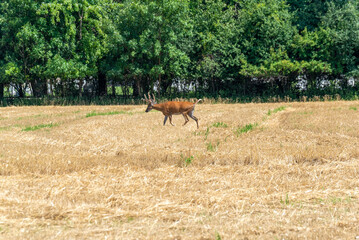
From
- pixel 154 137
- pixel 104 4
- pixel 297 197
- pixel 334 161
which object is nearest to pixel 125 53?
pixel 104 4

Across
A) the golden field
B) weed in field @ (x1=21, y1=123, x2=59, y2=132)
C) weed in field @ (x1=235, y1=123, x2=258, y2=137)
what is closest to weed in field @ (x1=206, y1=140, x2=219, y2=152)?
the golden field

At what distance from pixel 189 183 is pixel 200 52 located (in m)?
37.2

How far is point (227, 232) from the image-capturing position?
646cm

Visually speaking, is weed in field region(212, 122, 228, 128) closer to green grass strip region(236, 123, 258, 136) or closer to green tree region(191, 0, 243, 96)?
green grass strip region(236, 123, 258, 136)

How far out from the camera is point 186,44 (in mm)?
43312

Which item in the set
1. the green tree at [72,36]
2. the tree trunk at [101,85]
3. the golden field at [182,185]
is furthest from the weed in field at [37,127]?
the tree trunk at [101,85]

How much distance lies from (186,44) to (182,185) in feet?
116

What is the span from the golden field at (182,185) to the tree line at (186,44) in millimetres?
24152

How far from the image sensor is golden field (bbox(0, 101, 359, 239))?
6715 mm

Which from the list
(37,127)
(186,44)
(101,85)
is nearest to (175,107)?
(37,127)

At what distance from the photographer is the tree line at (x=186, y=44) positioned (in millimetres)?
39344

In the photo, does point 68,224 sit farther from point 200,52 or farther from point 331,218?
point 200,52

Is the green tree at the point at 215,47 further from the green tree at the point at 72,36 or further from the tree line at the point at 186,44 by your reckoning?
the green tree at the point at 72,36

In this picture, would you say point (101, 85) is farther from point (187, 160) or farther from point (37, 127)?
point (187, 160)
